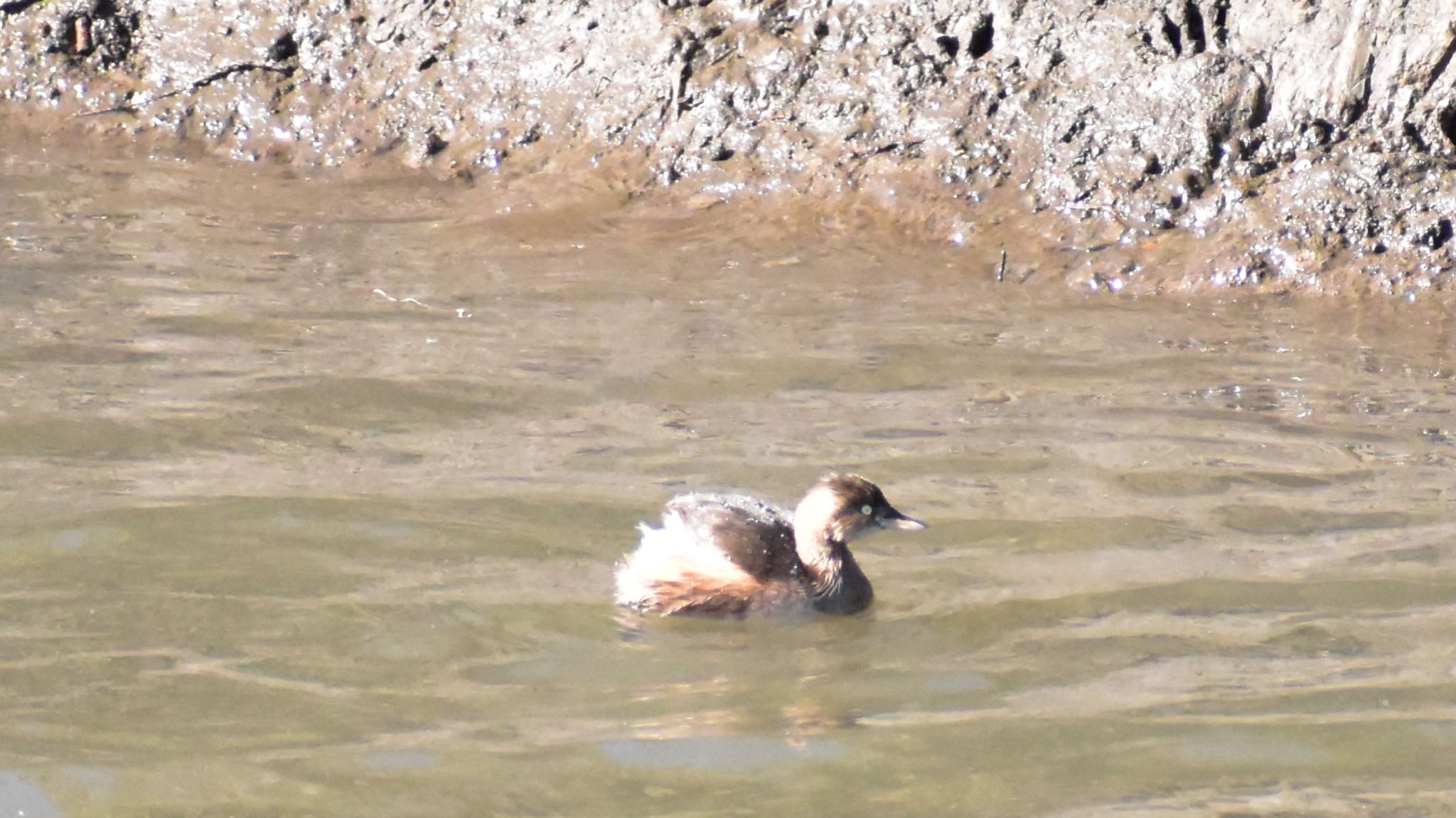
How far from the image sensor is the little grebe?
5734 millimetres

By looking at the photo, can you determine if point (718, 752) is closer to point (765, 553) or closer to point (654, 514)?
point (765, 553)

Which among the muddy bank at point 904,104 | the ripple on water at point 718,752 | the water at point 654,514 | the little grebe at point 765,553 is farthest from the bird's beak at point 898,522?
the muddy bank at point 904,104

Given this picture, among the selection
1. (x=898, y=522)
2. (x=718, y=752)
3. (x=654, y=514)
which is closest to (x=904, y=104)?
(x=654, y=514)

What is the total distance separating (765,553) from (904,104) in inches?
168

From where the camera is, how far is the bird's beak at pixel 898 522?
5.81 metres

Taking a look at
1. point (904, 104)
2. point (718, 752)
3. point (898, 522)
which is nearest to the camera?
point (718, 752)

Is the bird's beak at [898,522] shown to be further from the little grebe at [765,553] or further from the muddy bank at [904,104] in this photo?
the muddy bank at [904,104]

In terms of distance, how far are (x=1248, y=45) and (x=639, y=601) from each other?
5078 mm

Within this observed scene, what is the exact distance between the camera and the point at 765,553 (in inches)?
230

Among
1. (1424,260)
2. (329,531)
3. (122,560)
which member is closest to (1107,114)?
(1424,260)

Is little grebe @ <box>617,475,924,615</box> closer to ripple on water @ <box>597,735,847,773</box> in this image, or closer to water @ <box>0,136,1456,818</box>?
water @ <box>0,136,1456,818</box>

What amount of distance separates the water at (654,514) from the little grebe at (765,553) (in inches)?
4.6

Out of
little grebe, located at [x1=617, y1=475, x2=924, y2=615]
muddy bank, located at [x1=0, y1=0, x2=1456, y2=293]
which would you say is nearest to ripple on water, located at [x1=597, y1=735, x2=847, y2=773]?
little grebe, located at [x1=617, y1=475, x2=924, y2=615]

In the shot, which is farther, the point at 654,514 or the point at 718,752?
the point at 654,514
